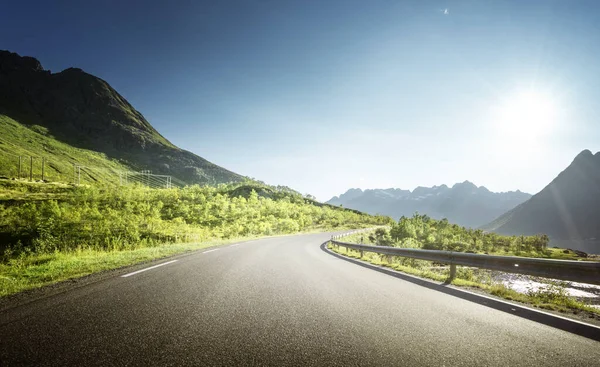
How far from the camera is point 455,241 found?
7412 centimetres

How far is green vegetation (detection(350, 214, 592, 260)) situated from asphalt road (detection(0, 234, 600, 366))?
45.6 m

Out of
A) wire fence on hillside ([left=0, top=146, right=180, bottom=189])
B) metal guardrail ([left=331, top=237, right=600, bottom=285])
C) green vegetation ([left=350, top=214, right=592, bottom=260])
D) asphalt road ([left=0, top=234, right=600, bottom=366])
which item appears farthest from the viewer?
wire fence on hillside ([left=0, top=146, right=180, bottom=189])

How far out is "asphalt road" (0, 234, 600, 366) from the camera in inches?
101

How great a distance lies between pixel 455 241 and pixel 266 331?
273 feet

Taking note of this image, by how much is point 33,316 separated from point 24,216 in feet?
146

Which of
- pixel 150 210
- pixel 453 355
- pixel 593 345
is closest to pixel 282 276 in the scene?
pixel 453 355

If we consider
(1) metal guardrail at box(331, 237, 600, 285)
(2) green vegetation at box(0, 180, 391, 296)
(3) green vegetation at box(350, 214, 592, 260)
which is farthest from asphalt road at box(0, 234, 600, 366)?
(3) green vegetation at box(350, 214, 592, 260)

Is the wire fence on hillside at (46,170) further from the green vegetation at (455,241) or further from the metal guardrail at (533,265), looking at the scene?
the metal guardrail at (533,265)

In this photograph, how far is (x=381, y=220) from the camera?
122m

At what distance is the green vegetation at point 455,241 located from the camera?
194 feet

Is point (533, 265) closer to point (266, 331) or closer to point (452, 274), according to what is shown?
point (452, 274)

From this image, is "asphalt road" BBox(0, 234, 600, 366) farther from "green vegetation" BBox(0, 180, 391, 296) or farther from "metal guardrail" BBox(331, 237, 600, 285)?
"green vegetation" BBox(0, 180, 391, 296)

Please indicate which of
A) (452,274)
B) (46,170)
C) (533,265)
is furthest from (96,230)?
(46,170)

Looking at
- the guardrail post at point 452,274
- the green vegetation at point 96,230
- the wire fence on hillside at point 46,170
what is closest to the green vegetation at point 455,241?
the green vegetation at point 96,230
